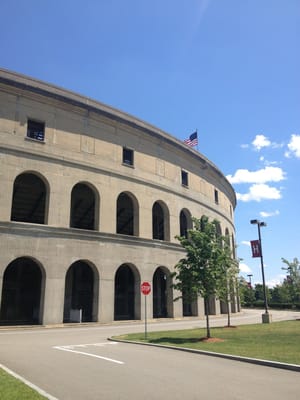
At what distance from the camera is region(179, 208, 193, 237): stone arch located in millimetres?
38688

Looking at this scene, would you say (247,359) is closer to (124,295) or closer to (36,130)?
(36,130)

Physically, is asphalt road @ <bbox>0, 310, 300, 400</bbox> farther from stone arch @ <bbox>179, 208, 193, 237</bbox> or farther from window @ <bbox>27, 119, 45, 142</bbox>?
stone arch @ <bbox>179, 208, 193, 237</bbox>

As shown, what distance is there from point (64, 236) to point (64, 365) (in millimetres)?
17120

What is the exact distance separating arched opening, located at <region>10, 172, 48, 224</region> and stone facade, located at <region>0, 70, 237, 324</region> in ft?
0.38

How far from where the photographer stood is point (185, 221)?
42.8 m

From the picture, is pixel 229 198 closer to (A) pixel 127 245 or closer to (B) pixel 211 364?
(A) pixel 127 245

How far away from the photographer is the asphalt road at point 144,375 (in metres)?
7.42

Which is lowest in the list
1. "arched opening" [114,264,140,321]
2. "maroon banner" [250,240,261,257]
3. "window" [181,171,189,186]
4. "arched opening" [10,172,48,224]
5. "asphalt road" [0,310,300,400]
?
"asphalt road" [0,310,300,400]

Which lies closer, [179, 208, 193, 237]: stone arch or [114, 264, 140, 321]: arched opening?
[114, 264, 140, 321]: arched opening

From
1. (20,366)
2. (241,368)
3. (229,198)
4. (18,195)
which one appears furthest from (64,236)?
(229,198)

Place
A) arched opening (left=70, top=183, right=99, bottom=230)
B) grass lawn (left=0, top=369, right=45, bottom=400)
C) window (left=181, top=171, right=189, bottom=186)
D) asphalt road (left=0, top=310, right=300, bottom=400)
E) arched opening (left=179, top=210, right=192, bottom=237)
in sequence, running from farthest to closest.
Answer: window (left=181, top=171, right=189, bottom=186) → arched opening (left=179, top=210, right=192, bottom=237) → arched opening (left=70, top=183, right=99, bottom=230) → asphalt road (left=0, top=310, right=300, bottom=400) → grass lawn (left=0, top=369, right=45, bottom=400)

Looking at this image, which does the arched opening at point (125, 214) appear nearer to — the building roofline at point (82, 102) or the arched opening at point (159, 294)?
the arched opening at point (159, 294)

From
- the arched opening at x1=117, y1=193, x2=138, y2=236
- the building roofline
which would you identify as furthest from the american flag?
the arched opening at x1=117, y1=193, x2=138, y2=236

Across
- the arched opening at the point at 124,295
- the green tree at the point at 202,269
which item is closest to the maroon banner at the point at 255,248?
the arched opening at the point at 124,295
